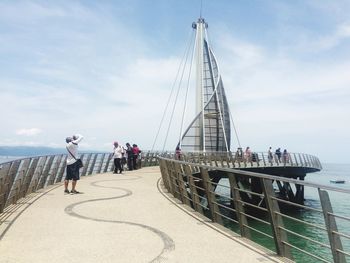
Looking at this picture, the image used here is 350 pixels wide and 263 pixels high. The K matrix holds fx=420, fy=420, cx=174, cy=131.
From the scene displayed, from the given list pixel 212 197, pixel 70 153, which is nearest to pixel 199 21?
pixel 70 153

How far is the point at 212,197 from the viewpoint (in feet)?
29.0

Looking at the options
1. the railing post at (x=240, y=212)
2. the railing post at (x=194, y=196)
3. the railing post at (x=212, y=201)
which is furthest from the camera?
the railing post at (x=194, y=196)

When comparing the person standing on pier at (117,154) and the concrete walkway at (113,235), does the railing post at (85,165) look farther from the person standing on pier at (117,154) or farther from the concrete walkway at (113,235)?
the concrete walkway at (113,235)

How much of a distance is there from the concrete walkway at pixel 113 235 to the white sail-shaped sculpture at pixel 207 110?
4222 centimetres

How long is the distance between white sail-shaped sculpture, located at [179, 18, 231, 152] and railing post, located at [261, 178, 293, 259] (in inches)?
1813

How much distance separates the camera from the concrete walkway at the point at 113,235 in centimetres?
585

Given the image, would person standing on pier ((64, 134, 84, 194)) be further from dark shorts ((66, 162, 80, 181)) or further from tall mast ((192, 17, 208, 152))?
tall mast ((192, 17, 208, 152))

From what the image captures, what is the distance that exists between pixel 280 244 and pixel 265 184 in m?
0.88

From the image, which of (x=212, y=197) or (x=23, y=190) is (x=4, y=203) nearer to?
(x=23, y=190)

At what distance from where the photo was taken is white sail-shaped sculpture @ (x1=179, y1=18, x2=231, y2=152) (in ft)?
174

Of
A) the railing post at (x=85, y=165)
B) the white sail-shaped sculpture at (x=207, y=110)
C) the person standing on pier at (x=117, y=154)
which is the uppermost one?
the white sail-shaped sculpture at (x=207, y=110)

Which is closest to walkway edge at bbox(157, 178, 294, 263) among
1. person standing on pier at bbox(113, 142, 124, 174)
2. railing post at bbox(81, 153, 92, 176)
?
railing post at bbox(81, 153, 92, 176)

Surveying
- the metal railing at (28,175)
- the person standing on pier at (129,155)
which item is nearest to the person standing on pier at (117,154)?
the metal railing at (28,175)

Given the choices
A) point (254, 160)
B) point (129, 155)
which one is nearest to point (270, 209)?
point (129, 155)
